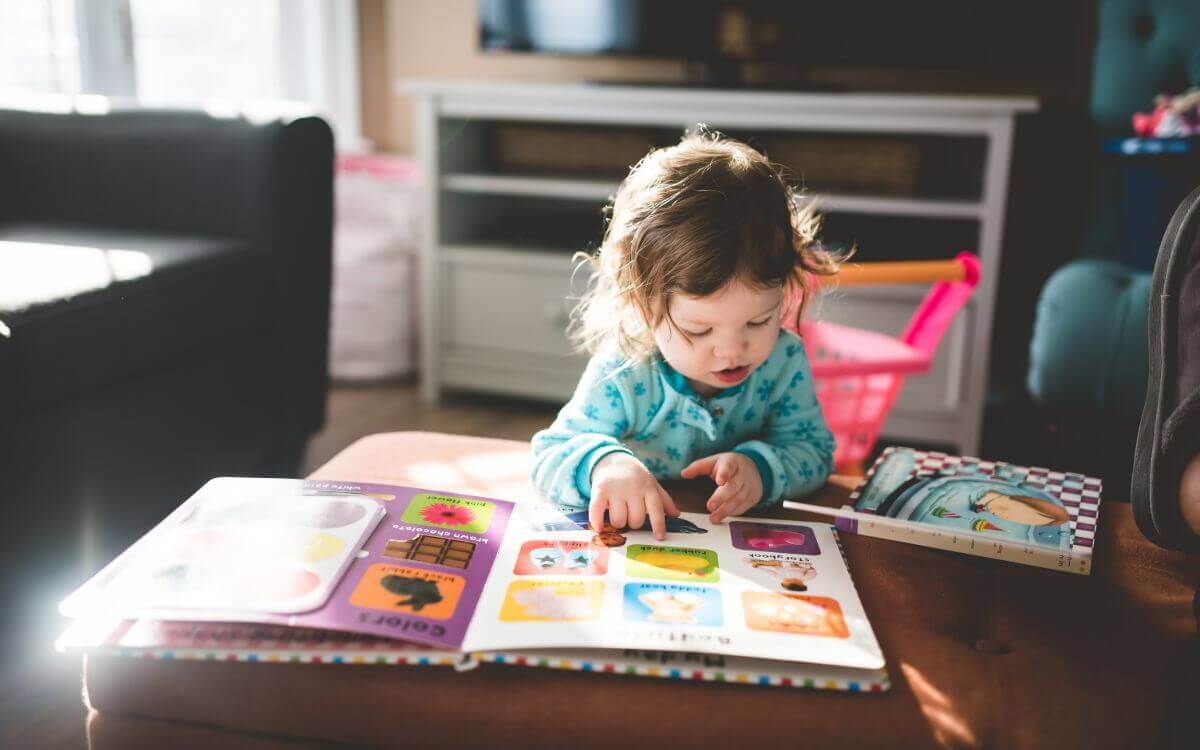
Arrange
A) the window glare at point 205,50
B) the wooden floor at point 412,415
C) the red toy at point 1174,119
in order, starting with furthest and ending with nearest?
the window glare at point 205,50 < the wooden floor at point 412,415 < the red toy at point 1174,119

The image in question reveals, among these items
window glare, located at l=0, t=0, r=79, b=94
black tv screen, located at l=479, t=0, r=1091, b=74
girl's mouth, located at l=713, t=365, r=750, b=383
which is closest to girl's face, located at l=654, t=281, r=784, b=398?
girl's mouth, located at l=713, t=365, r=750, b=383

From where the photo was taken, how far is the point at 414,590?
553 mm

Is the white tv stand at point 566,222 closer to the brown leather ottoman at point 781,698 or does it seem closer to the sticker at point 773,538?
the sticker at point 773,538

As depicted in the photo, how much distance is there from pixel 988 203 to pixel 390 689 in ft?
5.22

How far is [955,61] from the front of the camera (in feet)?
6.57

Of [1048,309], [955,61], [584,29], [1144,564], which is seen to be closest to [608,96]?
[584,29]

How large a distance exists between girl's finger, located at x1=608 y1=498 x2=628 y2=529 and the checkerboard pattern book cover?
0.54 feet

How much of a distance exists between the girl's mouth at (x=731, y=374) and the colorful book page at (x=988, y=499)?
131mm

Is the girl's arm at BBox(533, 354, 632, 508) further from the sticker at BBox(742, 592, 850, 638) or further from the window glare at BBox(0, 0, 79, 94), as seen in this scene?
the window glare at BBox(0, 0, 79, 94)

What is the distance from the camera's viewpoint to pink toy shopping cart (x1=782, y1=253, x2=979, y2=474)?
1.24 m

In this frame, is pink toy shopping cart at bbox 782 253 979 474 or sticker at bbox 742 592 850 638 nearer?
sticker at bbox 742 592 850 638

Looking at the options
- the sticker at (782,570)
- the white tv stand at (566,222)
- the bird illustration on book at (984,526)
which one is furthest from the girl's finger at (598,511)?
the white tv stand at (566,222)

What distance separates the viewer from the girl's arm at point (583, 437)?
729 millimetres

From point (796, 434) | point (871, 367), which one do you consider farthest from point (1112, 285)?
point (796, 434)
